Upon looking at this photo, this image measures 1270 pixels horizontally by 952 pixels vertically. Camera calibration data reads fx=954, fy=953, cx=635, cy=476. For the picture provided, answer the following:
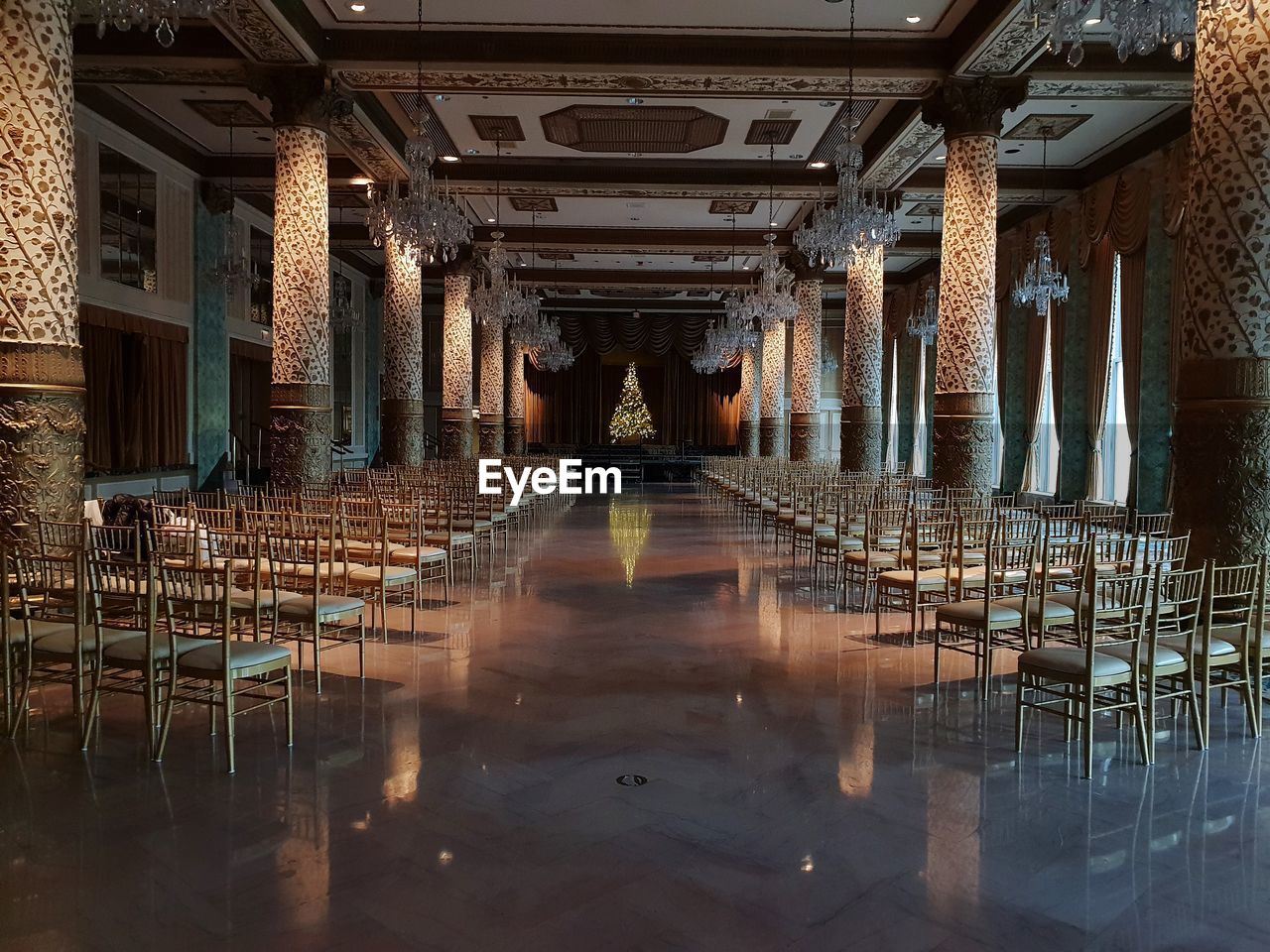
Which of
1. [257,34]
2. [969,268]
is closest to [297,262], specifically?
[257,34]

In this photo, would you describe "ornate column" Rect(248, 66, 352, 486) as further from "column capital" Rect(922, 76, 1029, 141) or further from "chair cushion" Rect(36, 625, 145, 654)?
"column capital" Rect(922, 76, 1029, 141)

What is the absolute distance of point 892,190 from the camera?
1580 centimetres

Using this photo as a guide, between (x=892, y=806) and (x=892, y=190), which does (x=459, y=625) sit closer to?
(x=892, y=806)

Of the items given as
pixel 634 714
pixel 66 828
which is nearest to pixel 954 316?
pixel 634 714

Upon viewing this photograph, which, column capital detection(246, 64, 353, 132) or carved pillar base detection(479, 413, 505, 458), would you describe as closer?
column capital detection(246, 64, 353, 132)

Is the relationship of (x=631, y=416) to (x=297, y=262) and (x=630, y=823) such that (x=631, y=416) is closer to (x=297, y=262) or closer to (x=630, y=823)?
(x=297, y=262)

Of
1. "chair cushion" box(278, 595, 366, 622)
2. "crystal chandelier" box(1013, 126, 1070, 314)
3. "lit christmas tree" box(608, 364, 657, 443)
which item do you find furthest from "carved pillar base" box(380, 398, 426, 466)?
"lit christmas tree" box(608, 364, 657, 443)

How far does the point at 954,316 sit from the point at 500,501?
5.94 meters

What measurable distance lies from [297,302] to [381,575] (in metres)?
5.25

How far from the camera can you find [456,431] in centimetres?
1973

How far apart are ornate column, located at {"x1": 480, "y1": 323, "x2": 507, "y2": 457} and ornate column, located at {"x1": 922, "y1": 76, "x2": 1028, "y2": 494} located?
1532 cm

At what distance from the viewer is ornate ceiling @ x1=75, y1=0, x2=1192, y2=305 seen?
1028 cm

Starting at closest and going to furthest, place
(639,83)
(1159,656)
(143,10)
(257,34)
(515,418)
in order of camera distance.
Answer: (143,10) → (1159,656) → (257,34) → (639,83) → (515,418)

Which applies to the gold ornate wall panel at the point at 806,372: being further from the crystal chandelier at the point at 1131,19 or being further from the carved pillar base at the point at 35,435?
the carved pillar base at the point at 35,435
